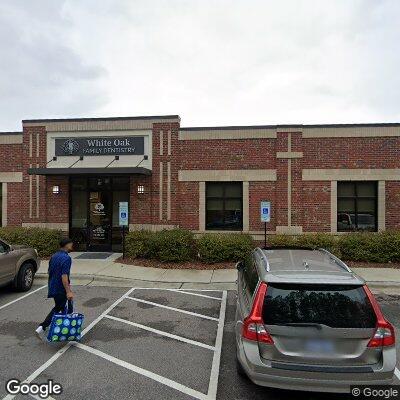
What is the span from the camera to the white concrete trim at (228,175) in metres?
13.1

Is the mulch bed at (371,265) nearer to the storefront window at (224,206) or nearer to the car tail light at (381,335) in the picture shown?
the storefront window at (224,206)

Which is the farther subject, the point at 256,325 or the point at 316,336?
the point at 256,325

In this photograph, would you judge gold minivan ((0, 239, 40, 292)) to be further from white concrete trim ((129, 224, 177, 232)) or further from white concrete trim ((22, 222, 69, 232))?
white concrete trim ((22, 222, 69, 232))

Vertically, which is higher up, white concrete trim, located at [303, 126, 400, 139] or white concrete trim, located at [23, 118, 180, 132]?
white concrete trim, located at [23, 118, 180, 132]

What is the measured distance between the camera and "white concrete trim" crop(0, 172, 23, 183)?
14078 millimetres

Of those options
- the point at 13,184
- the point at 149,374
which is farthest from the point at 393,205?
the point at 13,184

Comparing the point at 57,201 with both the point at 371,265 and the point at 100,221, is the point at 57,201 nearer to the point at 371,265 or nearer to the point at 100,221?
the point at 100,221

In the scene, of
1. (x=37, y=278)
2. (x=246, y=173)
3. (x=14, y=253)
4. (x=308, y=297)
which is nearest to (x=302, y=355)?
(x=308, y=297)

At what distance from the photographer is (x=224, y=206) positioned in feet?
44.0

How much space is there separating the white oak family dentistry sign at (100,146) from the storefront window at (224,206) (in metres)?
3.26

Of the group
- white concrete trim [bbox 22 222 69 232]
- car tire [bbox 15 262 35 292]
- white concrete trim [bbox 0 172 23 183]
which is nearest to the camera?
car tire [bbox 15 262 35 292]

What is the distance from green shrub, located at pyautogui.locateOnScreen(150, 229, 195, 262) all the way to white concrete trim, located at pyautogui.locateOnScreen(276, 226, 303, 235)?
3.49 m

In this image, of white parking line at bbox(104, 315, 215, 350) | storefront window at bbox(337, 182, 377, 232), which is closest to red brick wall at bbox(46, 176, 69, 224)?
white parking line at bbox(104, 315, 215, 350)

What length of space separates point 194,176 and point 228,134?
209cm
